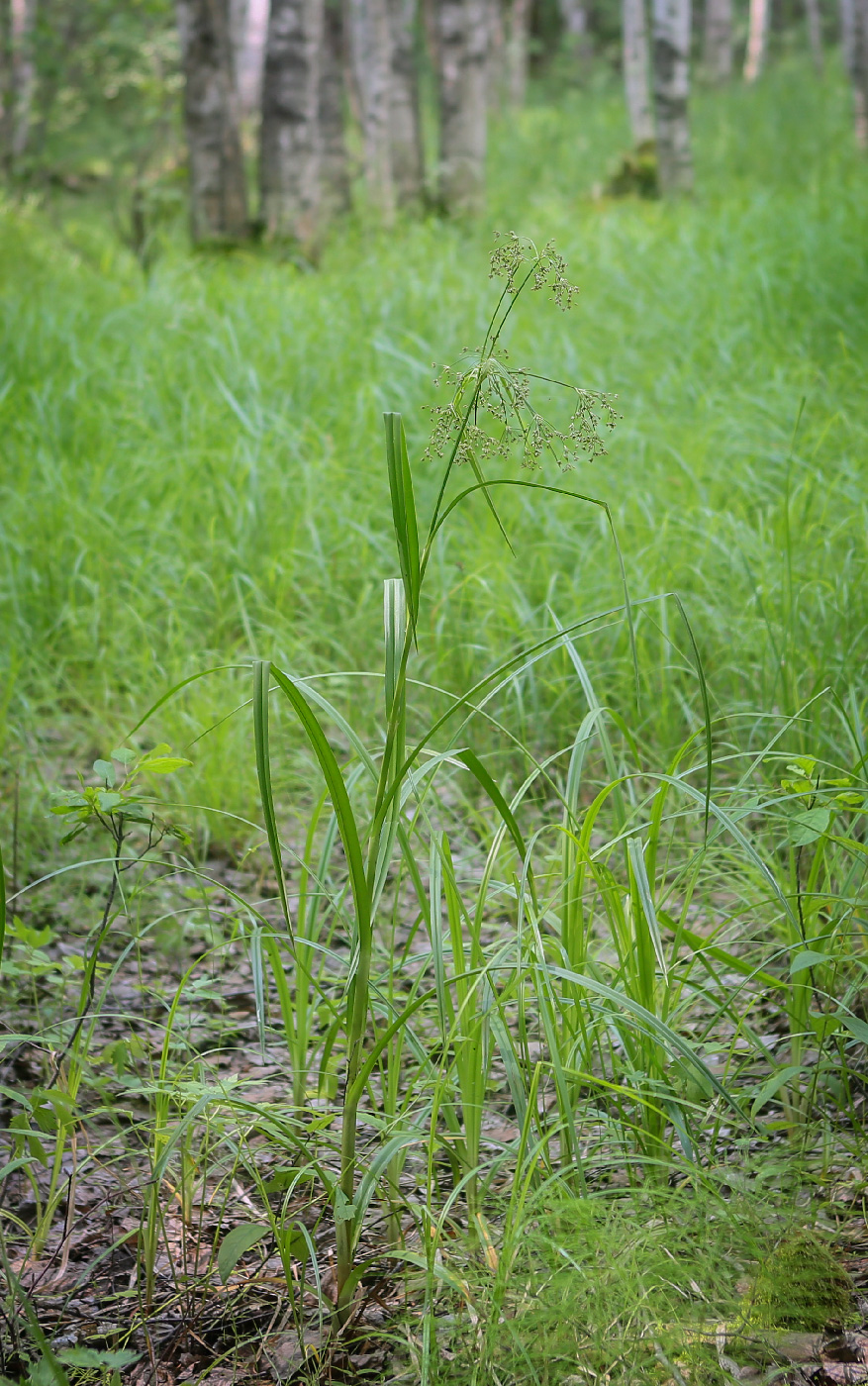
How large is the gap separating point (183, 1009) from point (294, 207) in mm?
6594

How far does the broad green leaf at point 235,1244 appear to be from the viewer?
4.05ft

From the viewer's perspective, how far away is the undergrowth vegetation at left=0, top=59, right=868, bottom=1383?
126cm

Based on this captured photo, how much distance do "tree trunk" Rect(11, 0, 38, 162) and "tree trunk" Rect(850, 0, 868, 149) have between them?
8781 millimetres

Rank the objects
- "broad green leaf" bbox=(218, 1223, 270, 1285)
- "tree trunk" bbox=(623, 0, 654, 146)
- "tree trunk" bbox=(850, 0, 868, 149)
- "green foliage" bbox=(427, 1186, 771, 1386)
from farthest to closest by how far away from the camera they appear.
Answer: "tree trunk" bbox=(623, 0, 654, 146) < "tree trunk" bbox=(850, 0, 868, 149) < "broad green leaf" bbox=(218, 1223, 270, 1285) < "green foliage" bbox=(427, 1186, 771, 1386)

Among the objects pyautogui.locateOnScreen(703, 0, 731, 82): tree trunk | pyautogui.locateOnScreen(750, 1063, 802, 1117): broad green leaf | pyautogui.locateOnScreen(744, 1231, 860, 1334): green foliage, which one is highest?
pyautogui.locateOnScreen(703, 0, 731, 82): tree trunk

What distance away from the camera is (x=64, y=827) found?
253cm

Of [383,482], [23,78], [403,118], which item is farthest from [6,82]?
[383,482]

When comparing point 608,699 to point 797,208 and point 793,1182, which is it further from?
point 797,208

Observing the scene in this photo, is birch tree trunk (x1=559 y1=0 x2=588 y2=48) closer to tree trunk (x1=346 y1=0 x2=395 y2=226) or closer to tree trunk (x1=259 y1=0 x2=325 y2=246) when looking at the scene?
tree trunk (x1=346 y1=0 x2=395 y2=226)

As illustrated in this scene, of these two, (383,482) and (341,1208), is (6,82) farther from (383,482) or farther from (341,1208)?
(341,1208)

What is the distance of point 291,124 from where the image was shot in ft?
23.3


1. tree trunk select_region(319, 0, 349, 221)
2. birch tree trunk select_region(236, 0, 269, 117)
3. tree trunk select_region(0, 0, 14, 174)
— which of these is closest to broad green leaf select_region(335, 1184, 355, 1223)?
tree trunk select_region(319, 0, 349, 221)

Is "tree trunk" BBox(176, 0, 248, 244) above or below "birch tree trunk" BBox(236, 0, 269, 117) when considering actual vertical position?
below

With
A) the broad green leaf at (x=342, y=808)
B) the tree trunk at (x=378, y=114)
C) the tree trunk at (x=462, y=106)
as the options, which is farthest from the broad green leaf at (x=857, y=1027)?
the tree trunk at (x=378, y=114)
